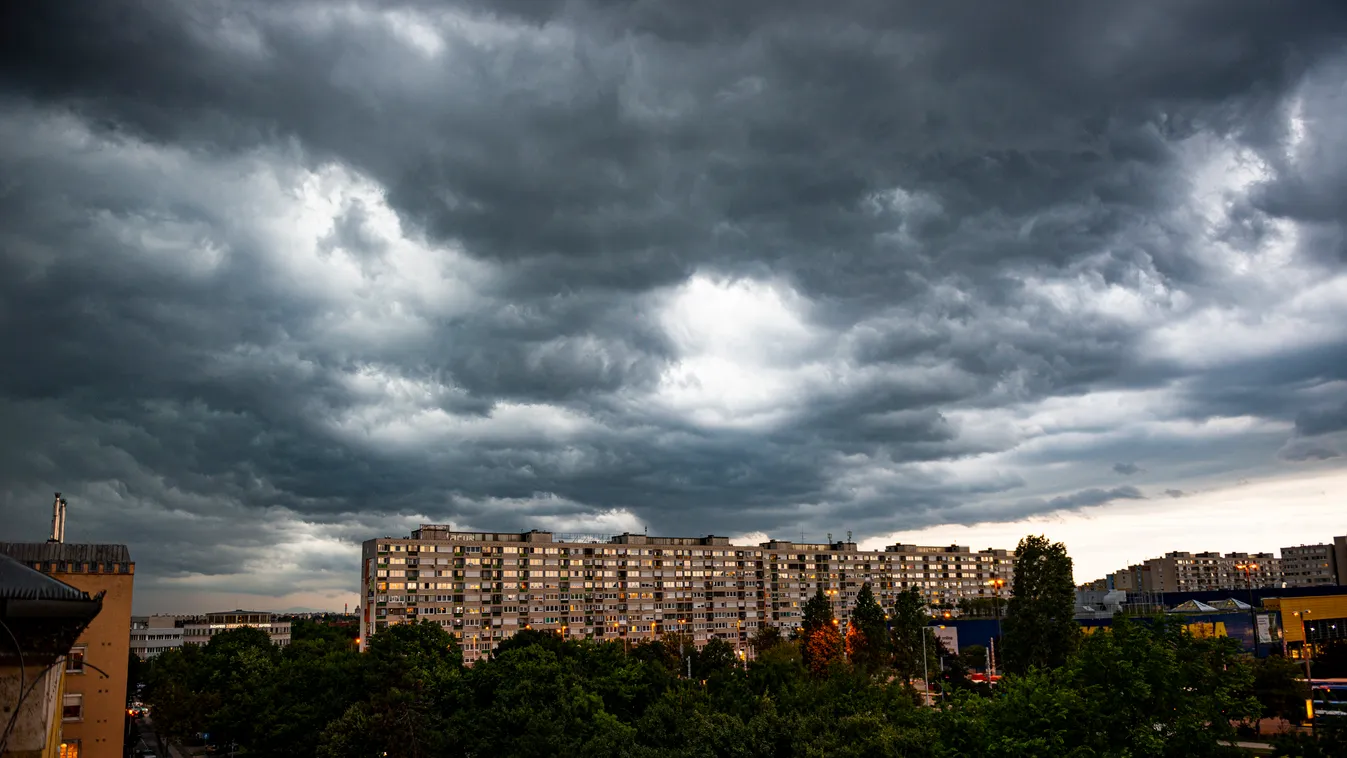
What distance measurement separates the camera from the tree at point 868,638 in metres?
117

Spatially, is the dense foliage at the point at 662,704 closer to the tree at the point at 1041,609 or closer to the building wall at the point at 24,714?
the tree at the point at 1041,609

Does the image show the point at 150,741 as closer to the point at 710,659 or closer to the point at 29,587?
the point at 710,659

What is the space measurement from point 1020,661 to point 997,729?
46086mm

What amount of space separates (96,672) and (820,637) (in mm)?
99030

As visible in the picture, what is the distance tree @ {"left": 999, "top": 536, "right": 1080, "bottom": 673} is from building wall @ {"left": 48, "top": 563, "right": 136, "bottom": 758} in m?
69.4

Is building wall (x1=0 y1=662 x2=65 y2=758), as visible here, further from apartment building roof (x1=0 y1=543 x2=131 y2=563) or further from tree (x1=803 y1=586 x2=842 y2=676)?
tree (x1=803 y1=586 x2=842 y2=676)

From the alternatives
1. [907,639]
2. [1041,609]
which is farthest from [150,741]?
[1041,609]

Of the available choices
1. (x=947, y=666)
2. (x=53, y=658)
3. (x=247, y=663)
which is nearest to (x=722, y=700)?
(x=53, y=658)

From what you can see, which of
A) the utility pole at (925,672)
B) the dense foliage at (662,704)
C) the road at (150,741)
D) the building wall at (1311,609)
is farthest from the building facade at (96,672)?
the building wall at (1311,609)

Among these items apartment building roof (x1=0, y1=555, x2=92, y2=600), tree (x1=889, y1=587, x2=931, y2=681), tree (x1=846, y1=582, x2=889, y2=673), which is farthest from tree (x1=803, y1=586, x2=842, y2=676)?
apartment building roof (x1=0, y1=555, x2=92, y2=600)

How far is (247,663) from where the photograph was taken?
9562 cm

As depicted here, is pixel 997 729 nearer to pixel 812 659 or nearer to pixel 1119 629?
pixel 1119 629

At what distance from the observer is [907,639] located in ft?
386

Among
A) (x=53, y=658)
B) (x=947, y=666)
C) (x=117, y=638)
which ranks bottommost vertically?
(x=947, y=666)
